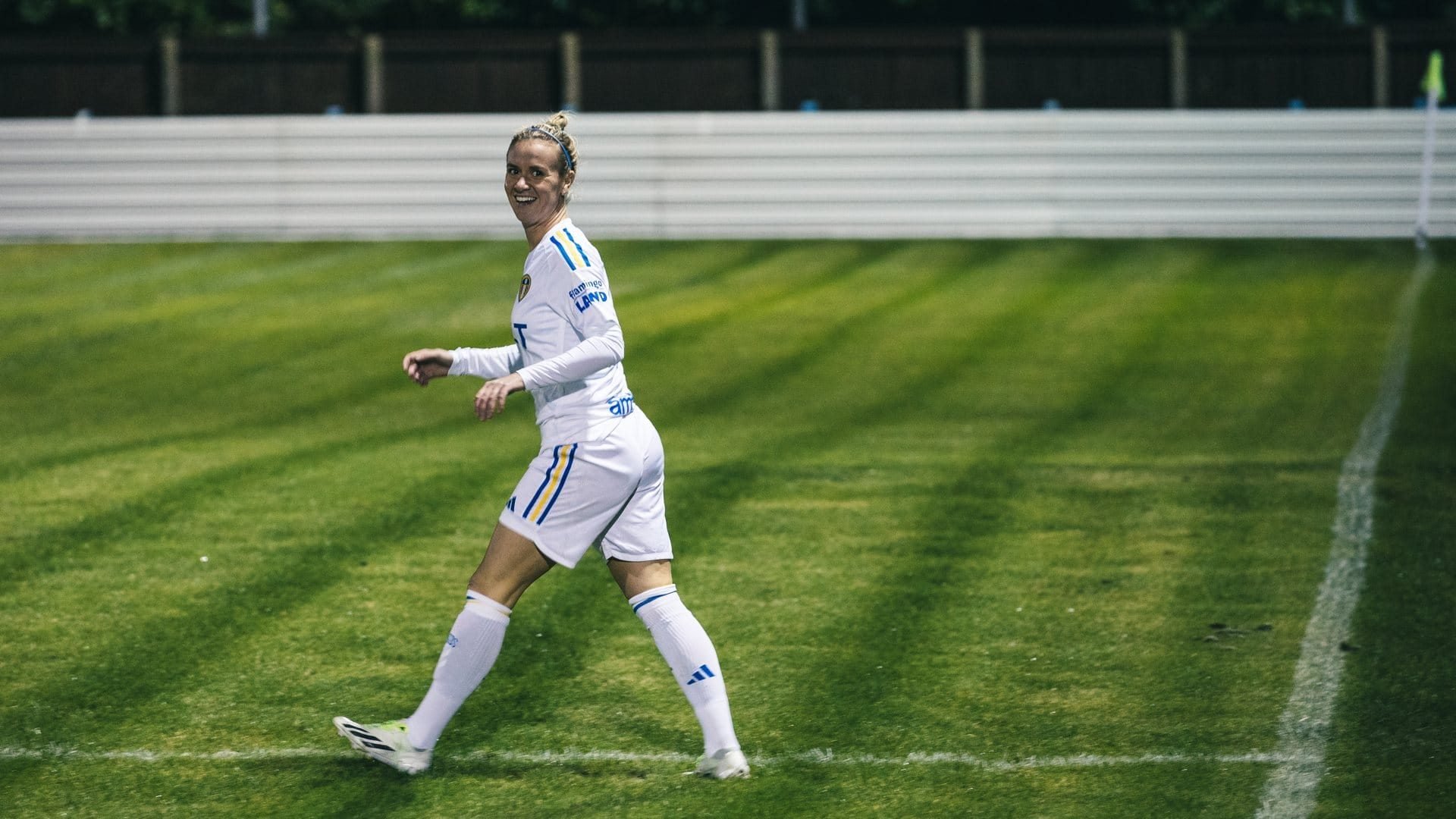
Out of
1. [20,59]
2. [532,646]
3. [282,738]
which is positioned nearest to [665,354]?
[532,646]

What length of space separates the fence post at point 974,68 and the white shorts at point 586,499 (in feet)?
61.9

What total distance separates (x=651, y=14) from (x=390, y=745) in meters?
34.5

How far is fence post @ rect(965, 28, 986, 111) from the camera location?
928 inches

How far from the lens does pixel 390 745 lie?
5.57 metres

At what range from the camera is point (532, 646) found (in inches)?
280

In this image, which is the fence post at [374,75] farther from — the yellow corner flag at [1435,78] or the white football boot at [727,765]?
the white football boot at [727,765]

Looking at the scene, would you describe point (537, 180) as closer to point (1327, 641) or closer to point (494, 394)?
point (494, 394)

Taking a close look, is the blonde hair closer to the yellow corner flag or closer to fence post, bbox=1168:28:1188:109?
the yellow corner flag

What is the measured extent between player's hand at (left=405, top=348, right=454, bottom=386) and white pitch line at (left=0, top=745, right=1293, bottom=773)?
1.22 metres

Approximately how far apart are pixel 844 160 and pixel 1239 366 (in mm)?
8428

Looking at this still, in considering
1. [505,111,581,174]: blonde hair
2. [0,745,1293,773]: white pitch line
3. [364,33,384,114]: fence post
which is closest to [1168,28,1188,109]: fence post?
[364,33,384,114]: fence post

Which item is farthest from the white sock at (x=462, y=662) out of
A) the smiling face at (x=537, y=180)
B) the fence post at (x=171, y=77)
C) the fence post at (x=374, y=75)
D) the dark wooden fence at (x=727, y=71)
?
the fence post at (x=171, y=77)

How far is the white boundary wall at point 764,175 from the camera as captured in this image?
21.7 meters

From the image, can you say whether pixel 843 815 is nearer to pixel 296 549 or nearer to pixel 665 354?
pixel 296 549
